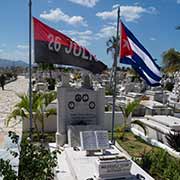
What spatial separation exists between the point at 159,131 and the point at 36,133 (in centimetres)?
493

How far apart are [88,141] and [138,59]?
2.88m

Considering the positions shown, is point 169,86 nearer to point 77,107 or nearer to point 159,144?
point 159,144

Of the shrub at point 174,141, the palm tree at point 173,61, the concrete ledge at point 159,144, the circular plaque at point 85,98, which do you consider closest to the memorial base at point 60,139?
the circular plaque at point 85,98

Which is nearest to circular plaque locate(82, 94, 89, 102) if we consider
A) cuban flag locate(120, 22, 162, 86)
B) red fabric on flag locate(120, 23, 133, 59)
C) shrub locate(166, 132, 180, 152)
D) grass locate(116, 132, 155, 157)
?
grass locate(116, 132, 155, 157)

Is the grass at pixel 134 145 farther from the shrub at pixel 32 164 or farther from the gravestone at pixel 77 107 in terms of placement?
the shrub at pixel 32 164

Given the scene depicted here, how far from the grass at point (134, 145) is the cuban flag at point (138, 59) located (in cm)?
251

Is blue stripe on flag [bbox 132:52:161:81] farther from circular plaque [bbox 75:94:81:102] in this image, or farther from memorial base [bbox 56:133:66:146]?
memorial base [bbox 56:133:66:146]

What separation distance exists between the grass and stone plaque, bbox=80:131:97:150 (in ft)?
6.10

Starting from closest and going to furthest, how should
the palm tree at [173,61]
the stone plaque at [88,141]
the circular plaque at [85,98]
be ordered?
the stone plaque at [88,141]
the circular plaque at [85,98]
the palm tree at [173,61]

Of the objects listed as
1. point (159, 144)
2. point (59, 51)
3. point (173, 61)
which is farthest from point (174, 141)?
point (173, 61)

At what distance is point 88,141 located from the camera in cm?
822

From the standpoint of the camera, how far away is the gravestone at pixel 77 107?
34.3 ft

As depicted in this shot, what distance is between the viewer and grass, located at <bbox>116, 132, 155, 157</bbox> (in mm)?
9766

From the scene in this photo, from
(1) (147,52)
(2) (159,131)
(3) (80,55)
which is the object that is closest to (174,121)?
(2) (159,131)
